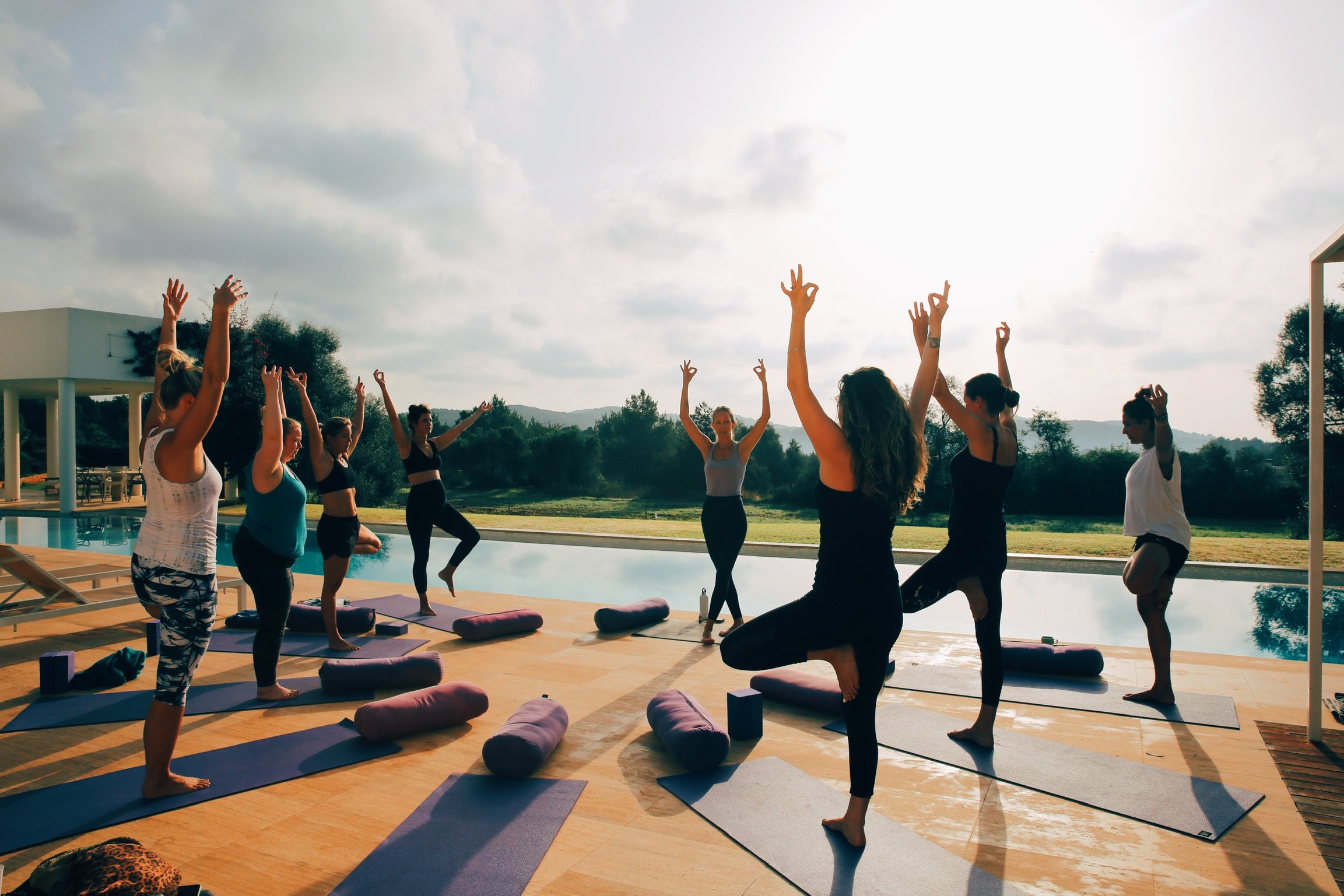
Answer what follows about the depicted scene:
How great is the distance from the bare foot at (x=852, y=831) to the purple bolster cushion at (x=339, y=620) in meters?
4.32

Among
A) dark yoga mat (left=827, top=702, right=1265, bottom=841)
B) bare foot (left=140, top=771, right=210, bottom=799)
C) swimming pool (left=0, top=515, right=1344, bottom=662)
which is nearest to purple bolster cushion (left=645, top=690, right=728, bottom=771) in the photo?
dark yoga mat (left=827, top=702, right=1265, bottom=841)

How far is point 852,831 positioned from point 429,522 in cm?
447

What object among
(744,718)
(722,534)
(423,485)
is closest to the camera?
(744,718)

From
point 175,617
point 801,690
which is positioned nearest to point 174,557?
point 175,617

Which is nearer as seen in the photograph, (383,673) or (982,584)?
(982,584)

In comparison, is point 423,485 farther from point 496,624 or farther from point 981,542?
point 981,542

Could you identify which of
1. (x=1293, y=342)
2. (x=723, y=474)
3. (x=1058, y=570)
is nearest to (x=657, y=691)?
(x=723, y=474)

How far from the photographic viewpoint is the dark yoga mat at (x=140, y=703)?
3.67 meters

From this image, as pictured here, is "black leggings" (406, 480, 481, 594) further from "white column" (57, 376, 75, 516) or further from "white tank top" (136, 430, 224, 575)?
"white column" (57, 376, 75, 516)

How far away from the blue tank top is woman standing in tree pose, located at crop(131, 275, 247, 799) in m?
1.13

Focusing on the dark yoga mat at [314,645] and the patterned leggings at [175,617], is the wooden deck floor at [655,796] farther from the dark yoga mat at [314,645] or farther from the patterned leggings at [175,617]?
the patterned leggings at [175,617]

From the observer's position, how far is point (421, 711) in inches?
137

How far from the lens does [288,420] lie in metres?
4.40

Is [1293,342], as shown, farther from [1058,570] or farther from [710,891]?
[710,891]
